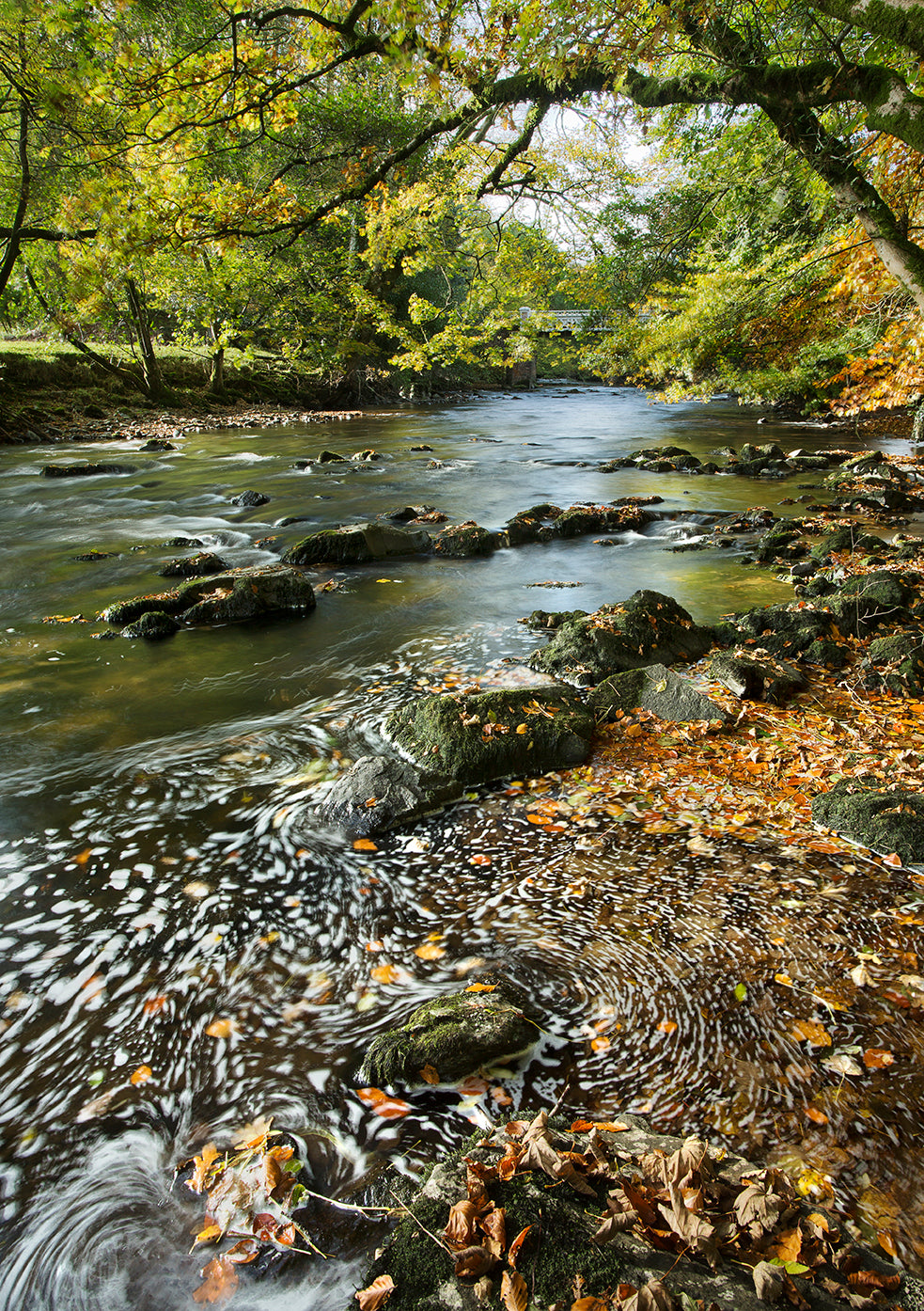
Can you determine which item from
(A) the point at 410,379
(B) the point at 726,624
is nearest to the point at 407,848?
(B) the point at 726,624

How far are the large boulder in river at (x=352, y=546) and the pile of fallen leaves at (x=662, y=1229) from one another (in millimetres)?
10029

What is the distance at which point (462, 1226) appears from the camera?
1.96m

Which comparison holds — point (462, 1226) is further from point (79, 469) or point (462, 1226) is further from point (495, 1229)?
point (79, 469)

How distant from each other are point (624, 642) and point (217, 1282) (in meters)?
5.75

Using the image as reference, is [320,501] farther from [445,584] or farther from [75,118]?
[75,118]

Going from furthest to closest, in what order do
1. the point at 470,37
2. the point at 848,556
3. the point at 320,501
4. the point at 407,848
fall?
the point at 320,501
the point at 848,556
the point at 470,37
the point at 407,848

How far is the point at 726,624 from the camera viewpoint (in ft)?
25.5

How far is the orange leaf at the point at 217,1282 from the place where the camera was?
2180mm

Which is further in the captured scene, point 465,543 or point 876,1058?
point 465,543

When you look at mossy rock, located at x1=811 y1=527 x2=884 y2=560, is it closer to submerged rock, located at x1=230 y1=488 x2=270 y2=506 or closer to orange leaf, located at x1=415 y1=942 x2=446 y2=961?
orange leaf, located at x1=415 y1=942 x2=446 y2=961

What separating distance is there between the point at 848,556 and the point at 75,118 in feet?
41.1

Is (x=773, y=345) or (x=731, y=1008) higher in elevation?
(x=773, y=345)

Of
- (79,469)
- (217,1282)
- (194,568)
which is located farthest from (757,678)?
(79,469)

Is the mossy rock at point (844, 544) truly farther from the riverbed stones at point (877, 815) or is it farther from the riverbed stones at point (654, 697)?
the riverbed stones at point (877, 815)
